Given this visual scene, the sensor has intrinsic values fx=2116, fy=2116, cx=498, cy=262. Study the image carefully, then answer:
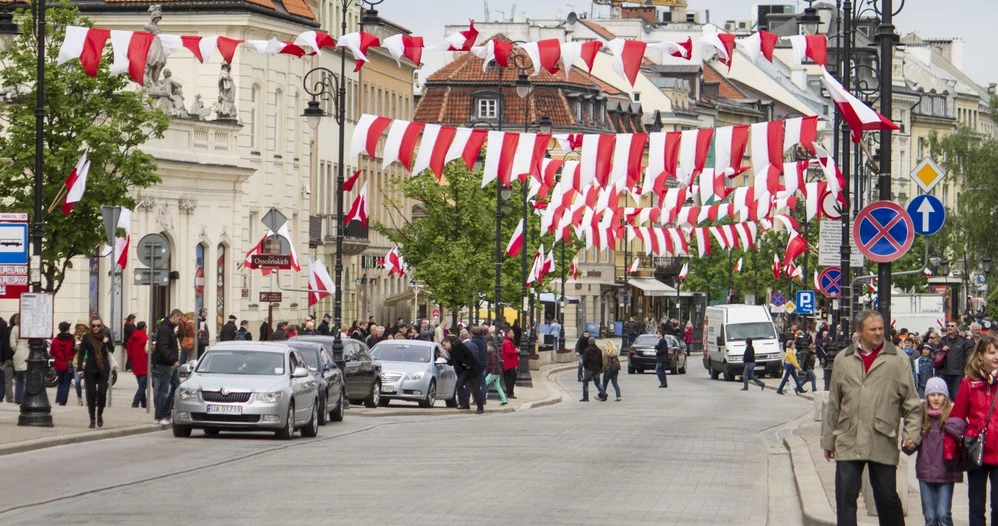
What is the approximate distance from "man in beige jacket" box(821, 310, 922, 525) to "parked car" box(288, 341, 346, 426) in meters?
17.6

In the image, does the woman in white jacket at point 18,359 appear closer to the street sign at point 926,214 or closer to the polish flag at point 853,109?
the polish flag at point 853,109

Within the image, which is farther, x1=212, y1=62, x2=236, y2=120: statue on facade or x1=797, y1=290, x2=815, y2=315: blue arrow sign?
x1=797, y1=290, x2=815, y2=315: blue arrow sign

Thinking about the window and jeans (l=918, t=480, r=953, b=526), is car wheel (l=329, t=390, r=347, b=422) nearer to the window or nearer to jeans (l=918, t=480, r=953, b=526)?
jeans (l=918, t=480, r=953, b=526)

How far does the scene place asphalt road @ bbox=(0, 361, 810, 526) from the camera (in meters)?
17.4

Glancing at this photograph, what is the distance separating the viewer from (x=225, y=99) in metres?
59.6

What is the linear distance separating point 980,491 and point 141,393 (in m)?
22.2

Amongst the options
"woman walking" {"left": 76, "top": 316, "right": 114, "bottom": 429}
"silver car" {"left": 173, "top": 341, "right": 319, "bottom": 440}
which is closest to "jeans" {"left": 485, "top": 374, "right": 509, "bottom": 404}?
"silver car" {"left": 173, "top": 341, "right": 319, "bottom": 440}

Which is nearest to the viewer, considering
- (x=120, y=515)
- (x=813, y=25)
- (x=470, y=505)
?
(x=120, y=515)

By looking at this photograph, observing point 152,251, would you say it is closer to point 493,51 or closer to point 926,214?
point 493,51

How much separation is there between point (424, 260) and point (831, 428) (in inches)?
2456

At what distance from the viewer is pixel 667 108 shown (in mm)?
135250

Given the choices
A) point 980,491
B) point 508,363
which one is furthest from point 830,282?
point 980,491

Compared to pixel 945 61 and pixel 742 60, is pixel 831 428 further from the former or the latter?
pixel 945 61

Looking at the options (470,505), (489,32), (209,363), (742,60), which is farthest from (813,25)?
(742,60)
